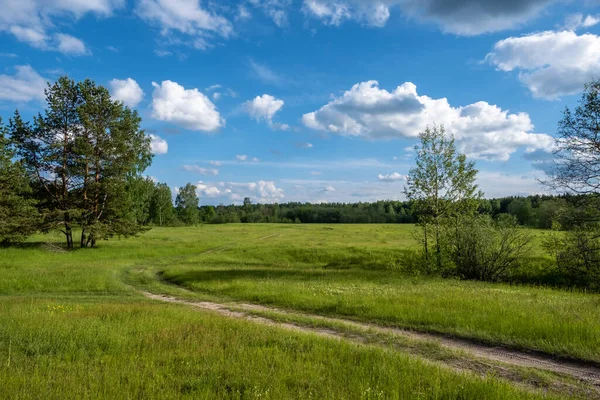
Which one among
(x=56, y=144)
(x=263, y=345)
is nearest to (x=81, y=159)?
(x=56, y=144)

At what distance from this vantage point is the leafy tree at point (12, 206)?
35375mm

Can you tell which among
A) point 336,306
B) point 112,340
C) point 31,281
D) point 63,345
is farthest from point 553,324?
point 31,281

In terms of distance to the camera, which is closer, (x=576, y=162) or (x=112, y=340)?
(x=112, y=340)

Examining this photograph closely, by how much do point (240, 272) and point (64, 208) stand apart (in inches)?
1015

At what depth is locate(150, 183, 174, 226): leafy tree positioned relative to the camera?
360ft

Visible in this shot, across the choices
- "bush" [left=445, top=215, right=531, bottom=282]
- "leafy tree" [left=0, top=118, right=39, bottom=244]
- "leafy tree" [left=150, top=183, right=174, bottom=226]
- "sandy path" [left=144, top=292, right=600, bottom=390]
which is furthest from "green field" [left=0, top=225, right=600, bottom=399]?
"leafy tree" [left=150, top=183, right=174, bottom=226]

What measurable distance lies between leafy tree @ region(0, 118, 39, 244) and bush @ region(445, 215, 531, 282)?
39.3 m

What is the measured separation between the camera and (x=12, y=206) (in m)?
36.7

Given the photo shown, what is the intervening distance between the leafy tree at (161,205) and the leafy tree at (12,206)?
237 feet

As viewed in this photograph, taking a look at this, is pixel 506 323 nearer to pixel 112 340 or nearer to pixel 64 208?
pixel 112 340

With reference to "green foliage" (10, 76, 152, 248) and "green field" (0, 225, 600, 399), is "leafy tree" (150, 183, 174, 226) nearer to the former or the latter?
"green foliage" (10, 76, 152, 248)

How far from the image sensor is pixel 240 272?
1047 inches

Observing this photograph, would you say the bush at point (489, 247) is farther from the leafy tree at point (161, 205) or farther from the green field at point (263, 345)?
the leafy tree at point (161, 205)

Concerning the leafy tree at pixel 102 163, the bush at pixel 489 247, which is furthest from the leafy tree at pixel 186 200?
the bush at pixel 489 247
